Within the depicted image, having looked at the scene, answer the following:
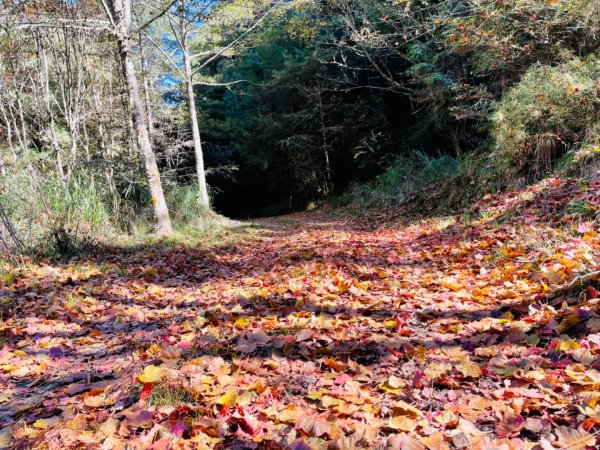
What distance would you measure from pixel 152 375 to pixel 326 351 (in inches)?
36.1

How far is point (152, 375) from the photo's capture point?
71.7 inches

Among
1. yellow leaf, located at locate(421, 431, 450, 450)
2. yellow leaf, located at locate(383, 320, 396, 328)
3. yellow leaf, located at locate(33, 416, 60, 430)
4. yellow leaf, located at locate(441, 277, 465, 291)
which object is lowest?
yellow leaf, located at locate(441, 277, 465, 291)

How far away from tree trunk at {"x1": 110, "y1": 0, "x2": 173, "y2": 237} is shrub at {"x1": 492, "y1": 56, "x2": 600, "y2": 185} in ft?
19.0

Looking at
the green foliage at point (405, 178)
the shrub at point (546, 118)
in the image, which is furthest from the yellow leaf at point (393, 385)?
the green foliage at point (405, 178)

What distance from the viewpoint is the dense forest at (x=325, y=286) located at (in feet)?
5.19

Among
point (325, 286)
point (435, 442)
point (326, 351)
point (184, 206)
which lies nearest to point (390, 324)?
point (326, 351)

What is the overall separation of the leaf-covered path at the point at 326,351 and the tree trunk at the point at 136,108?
101 inches

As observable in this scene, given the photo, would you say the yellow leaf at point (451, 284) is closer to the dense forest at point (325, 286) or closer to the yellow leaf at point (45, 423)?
the dense forest at point (325, 286)

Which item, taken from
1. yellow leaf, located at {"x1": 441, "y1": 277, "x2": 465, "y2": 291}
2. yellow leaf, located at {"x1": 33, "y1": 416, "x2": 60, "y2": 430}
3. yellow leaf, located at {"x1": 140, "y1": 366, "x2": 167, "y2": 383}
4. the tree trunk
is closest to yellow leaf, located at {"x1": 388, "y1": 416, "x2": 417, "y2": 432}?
yellow leaf, located at {"x1": 140, "y1": 366, "x2": 167, "y2": 383}

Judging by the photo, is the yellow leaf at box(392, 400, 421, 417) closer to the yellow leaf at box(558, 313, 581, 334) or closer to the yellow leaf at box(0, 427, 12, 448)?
the yellow leaf at box(558, 313, 581, 334)

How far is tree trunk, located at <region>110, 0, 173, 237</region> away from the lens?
676 cm

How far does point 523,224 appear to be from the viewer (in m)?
4.55

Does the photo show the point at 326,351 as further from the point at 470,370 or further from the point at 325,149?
the point at 325,149

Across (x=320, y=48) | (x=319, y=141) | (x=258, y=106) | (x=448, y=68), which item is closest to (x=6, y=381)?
(x=448, y=68)
